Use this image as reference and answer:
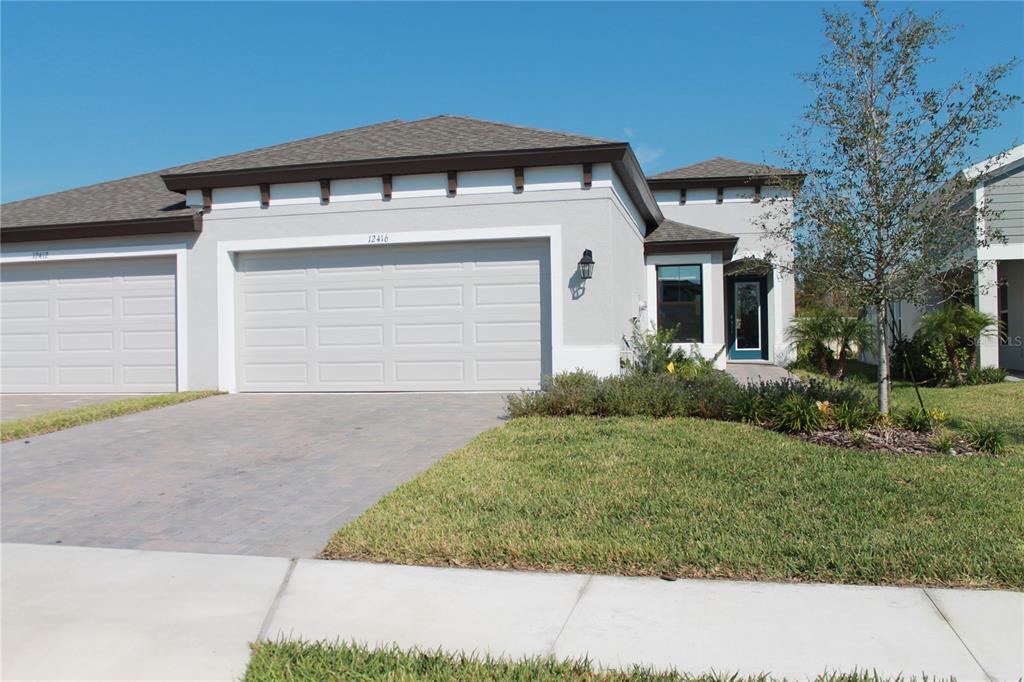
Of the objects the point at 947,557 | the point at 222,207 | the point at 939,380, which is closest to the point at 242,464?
the point at 947,557

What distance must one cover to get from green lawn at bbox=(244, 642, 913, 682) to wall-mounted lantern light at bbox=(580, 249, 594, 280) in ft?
30.9

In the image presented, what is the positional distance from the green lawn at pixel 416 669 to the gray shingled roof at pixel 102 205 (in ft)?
39.8

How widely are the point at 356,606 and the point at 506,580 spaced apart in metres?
0.92

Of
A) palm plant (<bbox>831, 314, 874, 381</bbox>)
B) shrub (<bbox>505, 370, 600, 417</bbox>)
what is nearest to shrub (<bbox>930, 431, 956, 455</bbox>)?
shrub (<bbox>505, 370, 600, 417</bbox>)

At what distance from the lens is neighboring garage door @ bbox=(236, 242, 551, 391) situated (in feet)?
43.4

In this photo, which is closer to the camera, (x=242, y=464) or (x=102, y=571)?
(x=102, y=571)

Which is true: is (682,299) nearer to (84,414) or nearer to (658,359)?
(658,359)

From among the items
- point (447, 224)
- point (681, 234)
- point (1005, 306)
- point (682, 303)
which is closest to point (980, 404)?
point (682, 303)

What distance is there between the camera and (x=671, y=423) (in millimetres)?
9156

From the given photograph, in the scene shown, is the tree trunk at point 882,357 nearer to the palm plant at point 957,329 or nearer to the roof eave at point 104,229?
the palm plant at point 957,329

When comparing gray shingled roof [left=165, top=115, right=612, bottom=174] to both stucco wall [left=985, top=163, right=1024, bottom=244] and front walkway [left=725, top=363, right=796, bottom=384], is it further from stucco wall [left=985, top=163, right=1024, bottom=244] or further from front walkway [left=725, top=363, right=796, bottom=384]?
stucco wall [left=985, top=163, right=1024, bottom=244]

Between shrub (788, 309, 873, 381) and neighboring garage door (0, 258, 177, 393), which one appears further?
shrub (788, 309, 873, 381)

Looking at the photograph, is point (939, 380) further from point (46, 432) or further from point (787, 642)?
point (46, 432)

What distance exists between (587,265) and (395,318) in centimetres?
371
